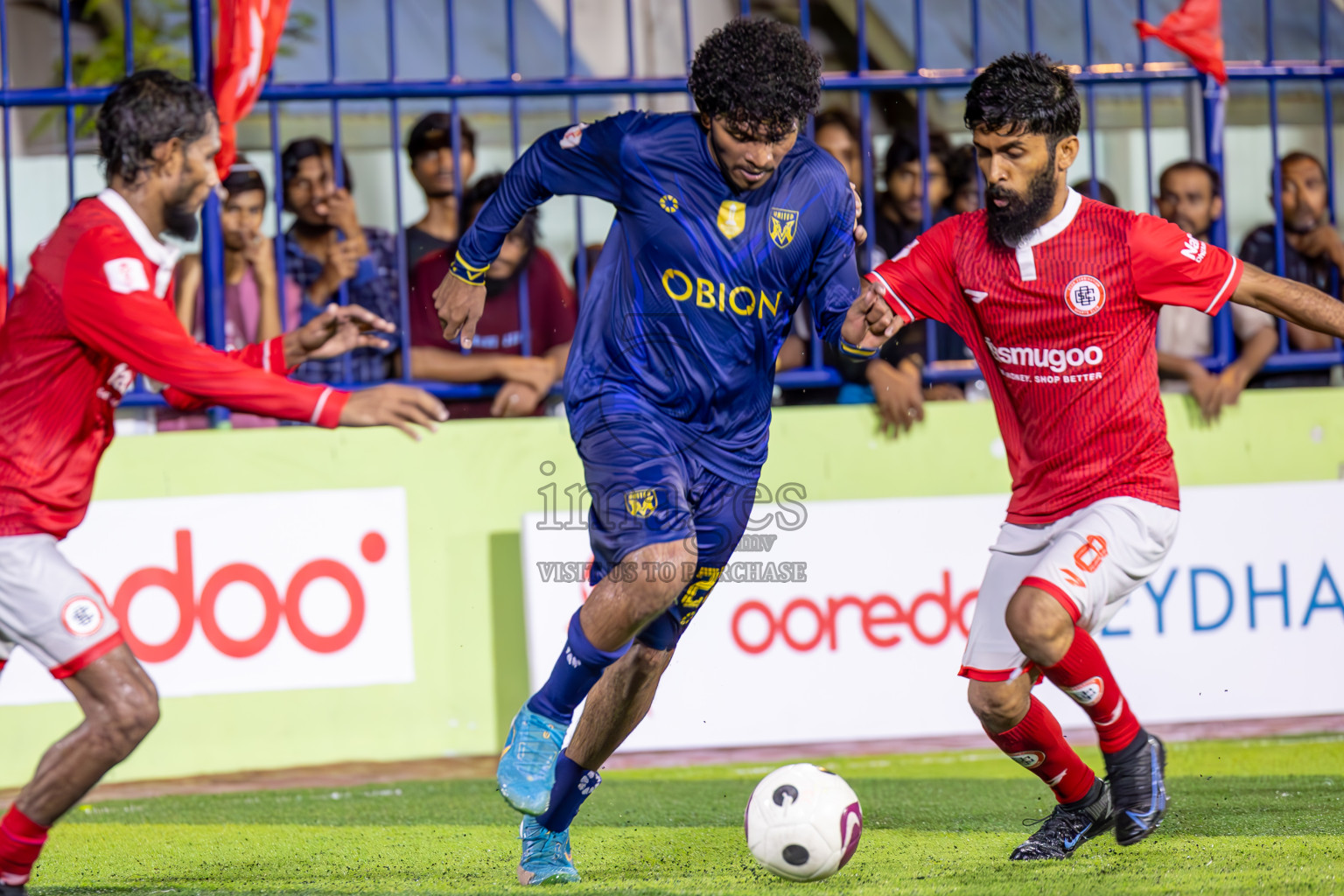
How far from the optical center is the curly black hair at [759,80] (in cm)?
400

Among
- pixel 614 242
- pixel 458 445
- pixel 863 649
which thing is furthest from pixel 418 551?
pixel 614 242

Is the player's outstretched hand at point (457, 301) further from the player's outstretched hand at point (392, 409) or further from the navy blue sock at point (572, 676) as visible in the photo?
the navy blue sock at point (572, 676)

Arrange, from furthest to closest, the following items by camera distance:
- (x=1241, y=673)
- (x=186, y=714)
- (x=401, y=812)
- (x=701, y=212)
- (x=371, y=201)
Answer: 1. (x=371, y=201)
2. (x=1241, y=673)
3. (x=186, y=714)
4. (x=401, y=812)
5. (x=701, y=212)

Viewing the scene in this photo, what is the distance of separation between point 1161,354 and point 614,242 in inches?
154

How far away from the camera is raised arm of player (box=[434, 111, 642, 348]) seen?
14.5 ft

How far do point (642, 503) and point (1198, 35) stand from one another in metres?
4.81

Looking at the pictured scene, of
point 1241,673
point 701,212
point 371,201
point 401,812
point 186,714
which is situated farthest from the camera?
point 371,201

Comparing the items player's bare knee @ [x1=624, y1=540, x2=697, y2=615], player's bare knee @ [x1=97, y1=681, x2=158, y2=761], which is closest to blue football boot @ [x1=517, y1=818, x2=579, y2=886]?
player's bare knee @ [x1=624, y1=540, x2=697, y2=615]

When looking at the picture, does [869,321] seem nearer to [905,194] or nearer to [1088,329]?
[1088,329]

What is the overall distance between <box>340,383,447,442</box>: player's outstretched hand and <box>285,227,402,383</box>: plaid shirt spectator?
328 cm

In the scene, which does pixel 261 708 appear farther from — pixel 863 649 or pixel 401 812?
pixel 863 649

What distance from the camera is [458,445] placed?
22.5ft

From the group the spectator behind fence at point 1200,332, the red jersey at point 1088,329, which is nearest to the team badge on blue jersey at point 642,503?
the red jersey at point 1088,329

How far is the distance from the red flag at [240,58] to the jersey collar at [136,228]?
2599 mm
